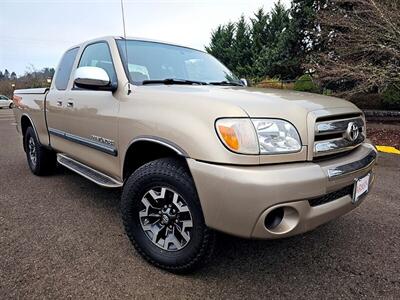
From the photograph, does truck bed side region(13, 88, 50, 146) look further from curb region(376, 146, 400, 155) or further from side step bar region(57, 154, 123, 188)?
curb region(376, 146, 400, 155)

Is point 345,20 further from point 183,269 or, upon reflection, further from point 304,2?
point 183,269

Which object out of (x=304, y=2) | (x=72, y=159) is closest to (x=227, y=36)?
(x=304, y=2)

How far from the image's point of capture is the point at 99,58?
10.5 ft

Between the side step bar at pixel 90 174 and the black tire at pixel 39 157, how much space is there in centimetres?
76

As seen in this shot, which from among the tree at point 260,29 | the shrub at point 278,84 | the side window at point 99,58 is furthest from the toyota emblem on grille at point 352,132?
the tree at point 260,29

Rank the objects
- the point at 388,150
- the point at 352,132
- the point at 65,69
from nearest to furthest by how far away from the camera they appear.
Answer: the point at 352,132, the point at 65,69, the point at 388,150

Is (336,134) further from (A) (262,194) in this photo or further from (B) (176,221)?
(B) (176,221)

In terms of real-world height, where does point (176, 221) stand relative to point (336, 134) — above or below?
below

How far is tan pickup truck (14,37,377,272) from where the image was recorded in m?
1.83

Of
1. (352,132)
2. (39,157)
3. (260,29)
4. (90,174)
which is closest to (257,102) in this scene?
(352,132)

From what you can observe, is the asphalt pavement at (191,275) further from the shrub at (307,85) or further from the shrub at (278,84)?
the shrub at (278,84)

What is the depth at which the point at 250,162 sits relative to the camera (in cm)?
184

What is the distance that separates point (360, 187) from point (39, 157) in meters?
3.97

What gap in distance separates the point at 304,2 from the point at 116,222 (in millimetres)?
13880
